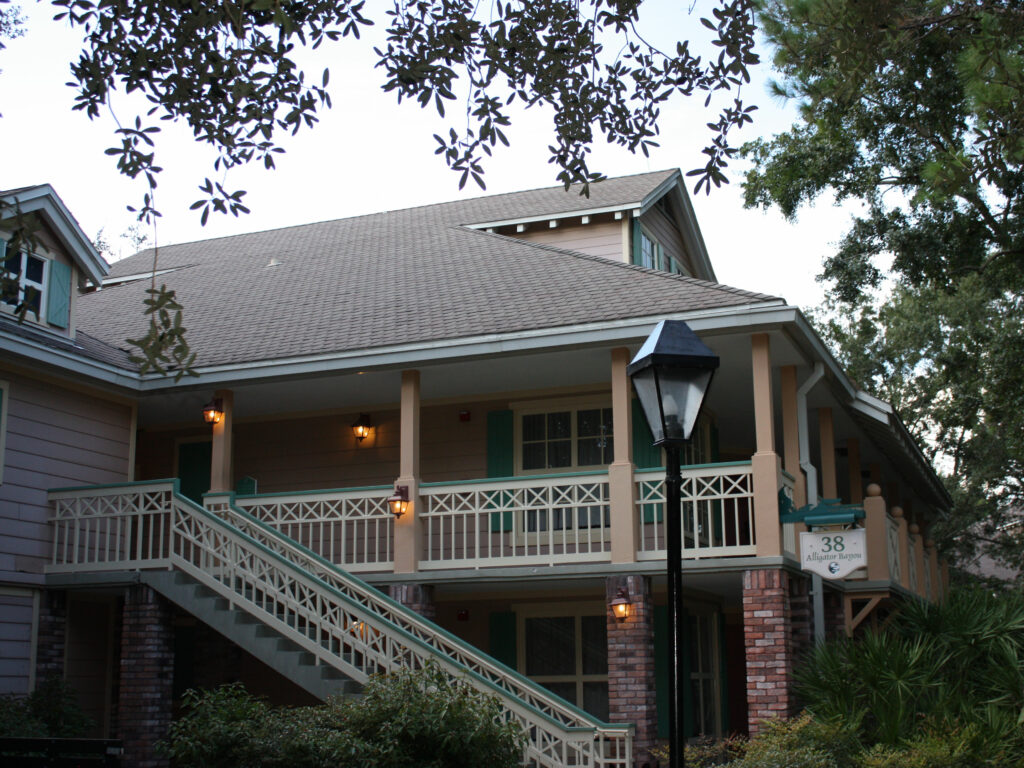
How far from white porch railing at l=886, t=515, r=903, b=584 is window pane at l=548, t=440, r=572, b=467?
447 cm

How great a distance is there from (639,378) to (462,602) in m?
10.8

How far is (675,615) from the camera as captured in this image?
18.8 ft

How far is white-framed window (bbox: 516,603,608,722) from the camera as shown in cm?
1525

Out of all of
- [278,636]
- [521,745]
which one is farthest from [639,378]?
[278,636]

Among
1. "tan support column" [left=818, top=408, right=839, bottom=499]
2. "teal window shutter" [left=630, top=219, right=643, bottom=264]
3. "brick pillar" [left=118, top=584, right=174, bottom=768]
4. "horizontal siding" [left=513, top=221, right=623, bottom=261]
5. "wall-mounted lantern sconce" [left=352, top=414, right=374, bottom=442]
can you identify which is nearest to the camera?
"brick pillar" [left=118, top=584, right=174, bottom=768]

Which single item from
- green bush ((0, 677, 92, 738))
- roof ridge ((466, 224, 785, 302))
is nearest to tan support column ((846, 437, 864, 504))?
roof ridge ((466, 224, 785, 302))

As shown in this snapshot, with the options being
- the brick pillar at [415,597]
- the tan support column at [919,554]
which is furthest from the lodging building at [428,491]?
the tan support column at [919,554]

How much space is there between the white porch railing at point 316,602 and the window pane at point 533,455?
326cm

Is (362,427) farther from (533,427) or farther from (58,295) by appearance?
Result: (58,295)

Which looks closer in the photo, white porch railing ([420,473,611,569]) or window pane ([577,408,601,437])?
white porch railing ([420,473,611,569])

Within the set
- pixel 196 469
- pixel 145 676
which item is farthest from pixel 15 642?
pixel 196 469

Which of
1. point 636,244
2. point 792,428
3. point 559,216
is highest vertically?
point 559,216

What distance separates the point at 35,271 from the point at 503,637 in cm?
795

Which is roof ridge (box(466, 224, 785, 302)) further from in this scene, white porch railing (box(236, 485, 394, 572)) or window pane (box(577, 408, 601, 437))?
white porch railing (box(236, 485, 394, 572))
